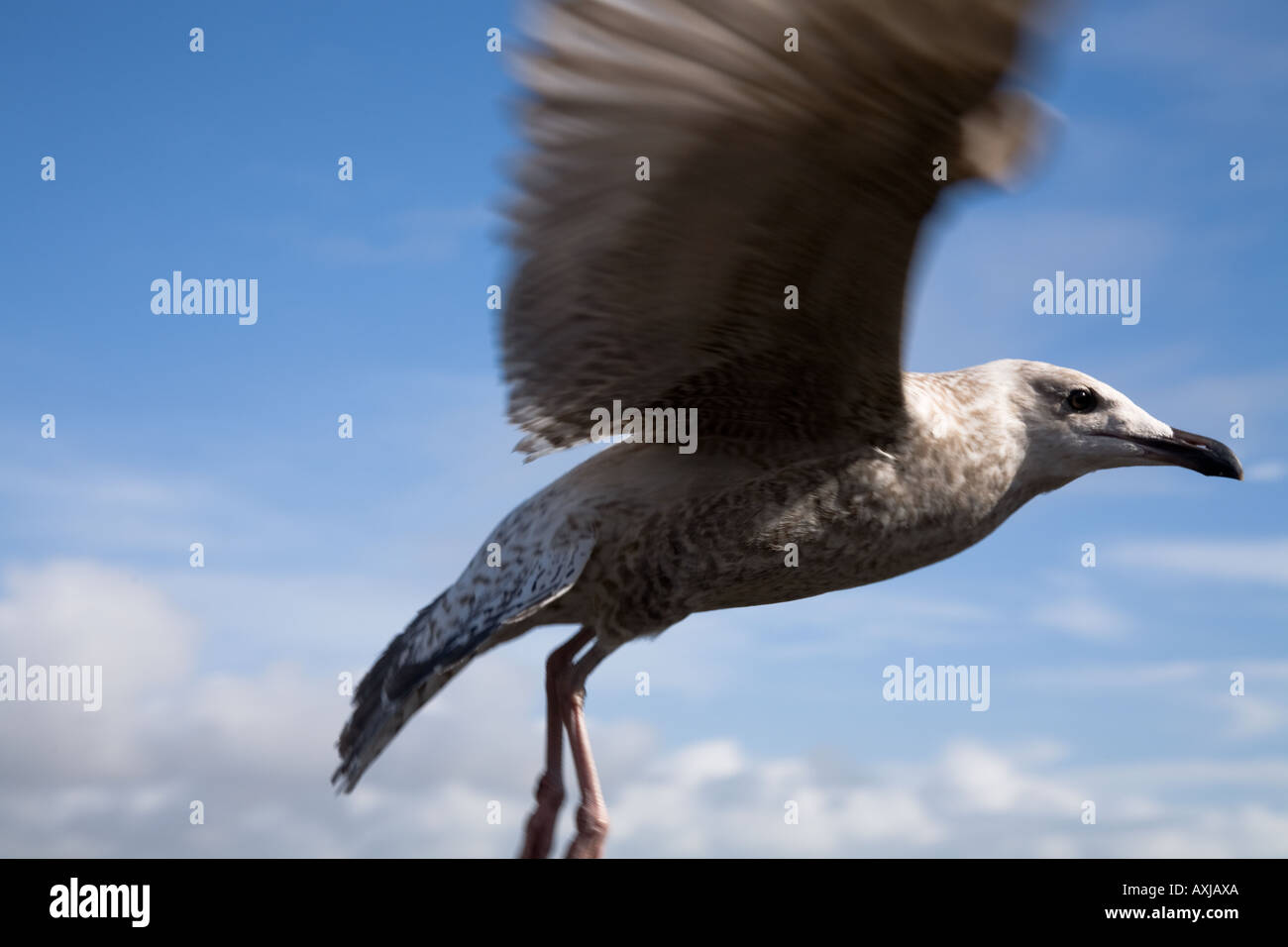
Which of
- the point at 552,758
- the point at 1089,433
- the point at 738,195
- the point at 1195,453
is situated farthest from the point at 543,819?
the point at 1195,453

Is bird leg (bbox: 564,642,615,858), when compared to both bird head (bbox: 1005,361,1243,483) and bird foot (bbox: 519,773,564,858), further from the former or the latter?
bird head (bbox: 1005,361,1243,483)

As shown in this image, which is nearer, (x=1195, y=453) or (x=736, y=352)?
(x=736, y=352)

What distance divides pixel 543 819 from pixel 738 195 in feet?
7.82

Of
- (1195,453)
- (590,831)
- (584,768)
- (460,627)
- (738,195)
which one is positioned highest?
(738,195)

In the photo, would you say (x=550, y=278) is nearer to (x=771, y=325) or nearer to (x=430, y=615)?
(x=771, y=325)

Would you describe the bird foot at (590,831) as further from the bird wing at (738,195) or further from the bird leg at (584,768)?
the bird wing at (738,195)

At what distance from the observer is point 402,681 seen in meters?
4.12

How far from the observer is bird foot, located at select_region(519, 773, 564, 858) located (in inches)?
168

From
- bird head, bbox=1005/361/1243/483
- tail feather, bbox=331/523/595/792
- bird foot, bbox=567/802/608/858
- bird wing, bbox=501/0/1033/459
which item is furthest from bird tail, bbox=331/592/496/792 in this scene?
bird head, bbox=1005/361/1243/483

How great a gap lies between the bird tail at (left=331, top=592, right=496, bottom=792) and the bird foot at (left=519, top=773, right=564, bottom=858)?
0.67m

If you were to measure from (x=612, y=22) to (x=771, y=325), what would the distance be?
123cm

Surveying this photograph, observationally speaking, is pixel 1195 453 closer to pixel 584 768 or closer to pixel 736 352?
pixel 736 352
